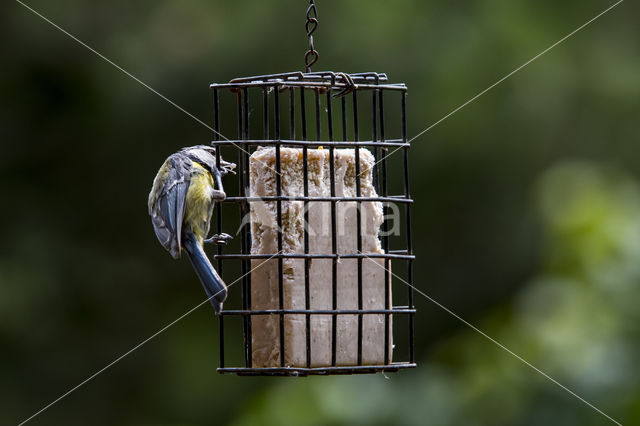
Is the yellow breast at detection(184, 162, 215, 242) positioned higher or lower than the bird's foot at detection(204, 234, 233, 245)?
higher

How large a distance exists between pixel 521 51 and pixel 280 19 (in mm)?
2496

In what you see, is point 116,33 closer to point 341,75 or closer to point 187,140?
point 187,140

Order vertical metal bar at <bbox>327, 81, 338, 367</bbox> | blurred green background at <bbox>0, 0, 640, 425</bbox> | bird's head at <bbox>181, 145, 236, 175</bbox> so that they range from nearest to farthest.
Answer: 1. vertical metal bar at <bbox>327, 81, 338, 367</bbox>
2. bird's head at <bbox>181, 145, 236, 175</bbox>
3. blurred green background at <bbox>0, 0, 640, 425</bbox>

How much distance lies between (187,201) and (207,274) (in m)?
0.56

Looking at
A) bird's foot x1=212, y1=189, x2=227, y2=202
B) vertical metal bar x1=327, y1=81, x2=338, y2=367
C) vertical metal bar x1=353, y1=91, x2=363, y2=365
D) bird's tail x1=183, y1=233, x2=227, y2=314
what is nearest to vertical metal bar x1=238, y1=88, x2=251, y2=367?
bird's tail x1=183, y1=233, x2=227, y2=314

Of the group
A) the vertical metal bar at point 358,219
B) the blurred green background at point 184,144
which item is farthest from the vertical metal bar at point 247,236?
the blurred green background at point 184,144

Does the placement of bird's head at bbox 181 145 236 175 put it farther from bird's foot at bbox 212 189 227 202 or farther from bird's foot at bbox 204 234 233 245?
bird's foot at bbox 204 234 233 245

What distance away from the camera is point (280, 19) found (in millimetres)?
9008

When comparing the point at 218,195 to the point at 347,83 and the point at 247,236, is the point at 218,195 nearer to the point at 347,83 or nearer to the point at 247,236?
the point at 247,236

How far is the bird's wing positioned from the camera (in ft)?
17.3

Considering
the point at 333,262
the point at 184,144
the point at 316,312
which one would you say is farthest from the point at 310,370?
the point at 184,144

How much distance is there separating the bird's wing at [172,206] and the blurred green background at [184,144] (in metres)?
3.27

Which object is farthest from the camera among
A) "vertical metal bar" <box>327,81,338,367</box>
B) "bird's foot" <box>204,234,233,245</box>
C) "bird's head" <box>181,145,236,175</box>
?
"bird's head" <box>181,145,236,175</box>

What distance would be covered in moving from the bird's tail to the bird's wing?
8 cm
